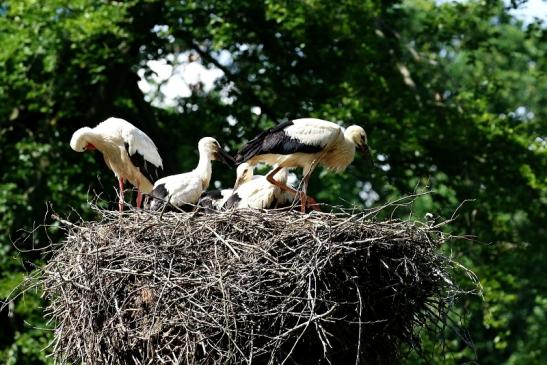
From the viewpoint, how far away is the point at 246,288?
8.19 metres

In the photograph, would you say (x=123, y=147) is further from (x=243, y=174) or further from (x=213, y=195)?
(x=243, y=174)

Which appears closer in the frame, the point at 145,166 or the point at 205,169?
the point at 205,169

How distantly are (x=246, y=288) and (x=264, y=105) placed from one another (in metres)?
9.03

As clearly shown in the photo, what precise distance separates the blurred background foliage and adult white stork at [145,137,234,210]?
3991 millimetres

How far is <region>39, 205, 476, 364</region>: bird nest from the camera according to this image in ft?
26.9

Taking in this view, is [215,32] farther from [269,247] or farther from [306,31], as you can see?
[269,247]

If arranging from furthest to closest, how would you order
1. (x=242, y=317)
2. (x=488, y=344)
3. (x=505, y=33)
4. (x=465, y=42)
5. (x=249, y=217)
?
(x=505, y=33) → (x=488, y=344) → (x=465, y=42) → (x=249, y=217) → (x=242, y=317)

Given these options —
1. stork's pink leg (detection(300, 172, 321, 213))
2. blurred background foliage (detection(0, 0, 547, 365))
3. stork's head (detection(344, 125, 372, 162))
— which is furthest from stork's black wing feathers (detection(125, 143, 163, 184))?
blurred background foliage (detection(0, 0, 547, 365))

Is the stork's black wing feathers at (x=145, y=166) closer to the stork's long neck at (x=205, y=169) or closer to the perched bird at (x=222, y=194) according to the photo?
the perched bird at (x=222, y=194)

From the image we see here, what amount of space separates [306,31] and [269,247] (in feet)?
27.4

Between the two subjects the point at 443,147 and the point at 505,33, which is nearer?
the point at 443,147

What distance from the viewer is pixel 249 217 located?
8.76 m

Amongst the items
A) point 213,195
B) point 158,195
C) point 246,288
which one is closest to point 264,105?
Result: point 213,195

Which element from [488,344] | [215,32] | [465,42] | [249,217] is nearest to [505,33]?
[488,344]
